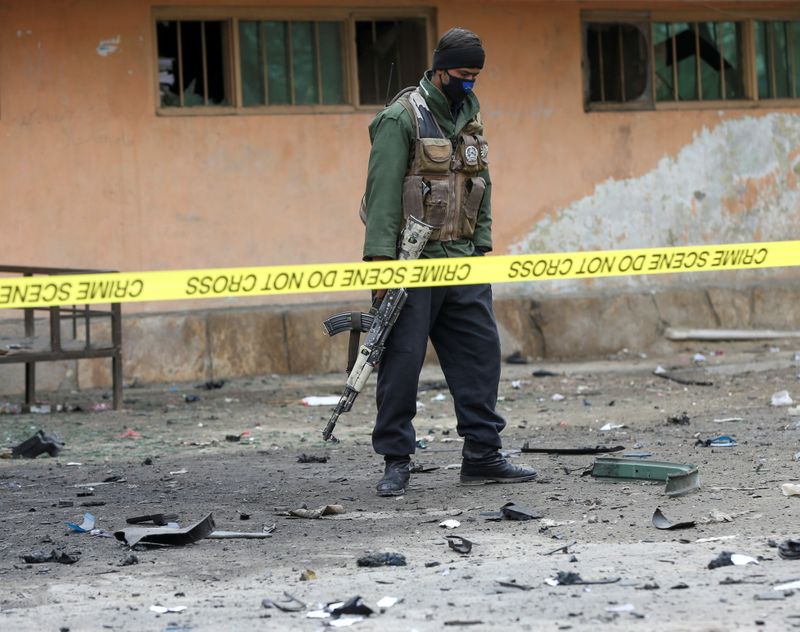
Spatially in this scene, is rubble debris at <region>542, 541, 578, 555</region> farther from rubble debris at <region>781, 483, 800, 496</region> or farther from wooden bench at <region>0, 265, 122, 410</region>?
wooden bench at <region>0, 265, 122, 410</region>

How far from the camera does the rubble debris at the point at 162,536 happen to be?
17.5ft

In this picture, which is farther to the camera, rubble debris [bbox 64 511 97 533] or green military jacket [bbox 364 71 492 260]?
green military jacket [bbox 364 71 492 260]

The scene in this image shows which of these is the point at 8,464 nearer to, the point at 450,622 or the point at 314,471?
the point at 314,471

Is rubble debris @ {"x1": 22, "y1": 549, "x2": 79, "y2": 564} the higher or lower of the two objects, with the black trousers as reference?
lower

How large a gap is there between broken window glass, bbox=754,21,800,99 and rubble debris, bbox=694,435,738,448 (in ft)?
20.5

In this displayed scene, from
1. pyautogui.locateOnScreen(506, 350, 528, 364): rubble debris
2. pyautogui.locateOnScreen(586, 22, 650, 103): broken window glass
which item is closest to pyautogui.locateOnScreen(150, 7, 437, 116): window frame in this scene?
pyautogui.locateOnScreen(586, 22, 650, 103): broken window glass

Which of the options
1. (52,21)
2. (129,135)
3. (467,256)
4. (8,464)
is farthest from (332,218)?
(467,256)

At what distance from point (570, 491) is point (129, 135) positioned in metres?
6.05

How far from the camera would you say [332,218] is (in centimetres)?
1160

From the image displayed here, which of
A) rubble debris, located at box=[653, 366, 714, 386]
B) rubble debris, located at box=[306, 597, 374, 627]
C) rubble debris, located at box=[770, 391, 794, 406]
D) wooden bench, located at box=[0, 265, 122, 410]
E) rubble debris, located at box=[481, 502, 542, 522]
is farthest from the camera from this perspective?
rubble debris, located at box=[653, 366, 714, 386]

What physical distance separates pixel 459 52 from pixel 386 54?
18.9 ft

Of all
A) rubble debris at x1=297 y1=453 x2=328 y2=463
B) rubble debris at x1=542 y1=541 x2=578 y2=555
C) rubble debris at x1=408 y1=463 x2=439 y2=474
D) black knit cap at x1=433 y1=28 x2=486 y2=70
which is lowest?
rubble debris at x1=542 y1=541 x2=578 y2=555

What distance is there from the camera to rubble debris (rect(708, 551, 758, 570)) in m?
4.61

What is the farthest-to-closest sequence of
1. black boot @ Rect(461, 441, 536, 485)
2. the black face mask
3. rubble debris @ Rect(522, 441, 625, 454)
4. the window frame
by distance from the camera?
the window frame → rubble debris @ Rect(522, 441, 625, 454) → black boot @ Rect(461, 441, 536, 485) → the black face mask
